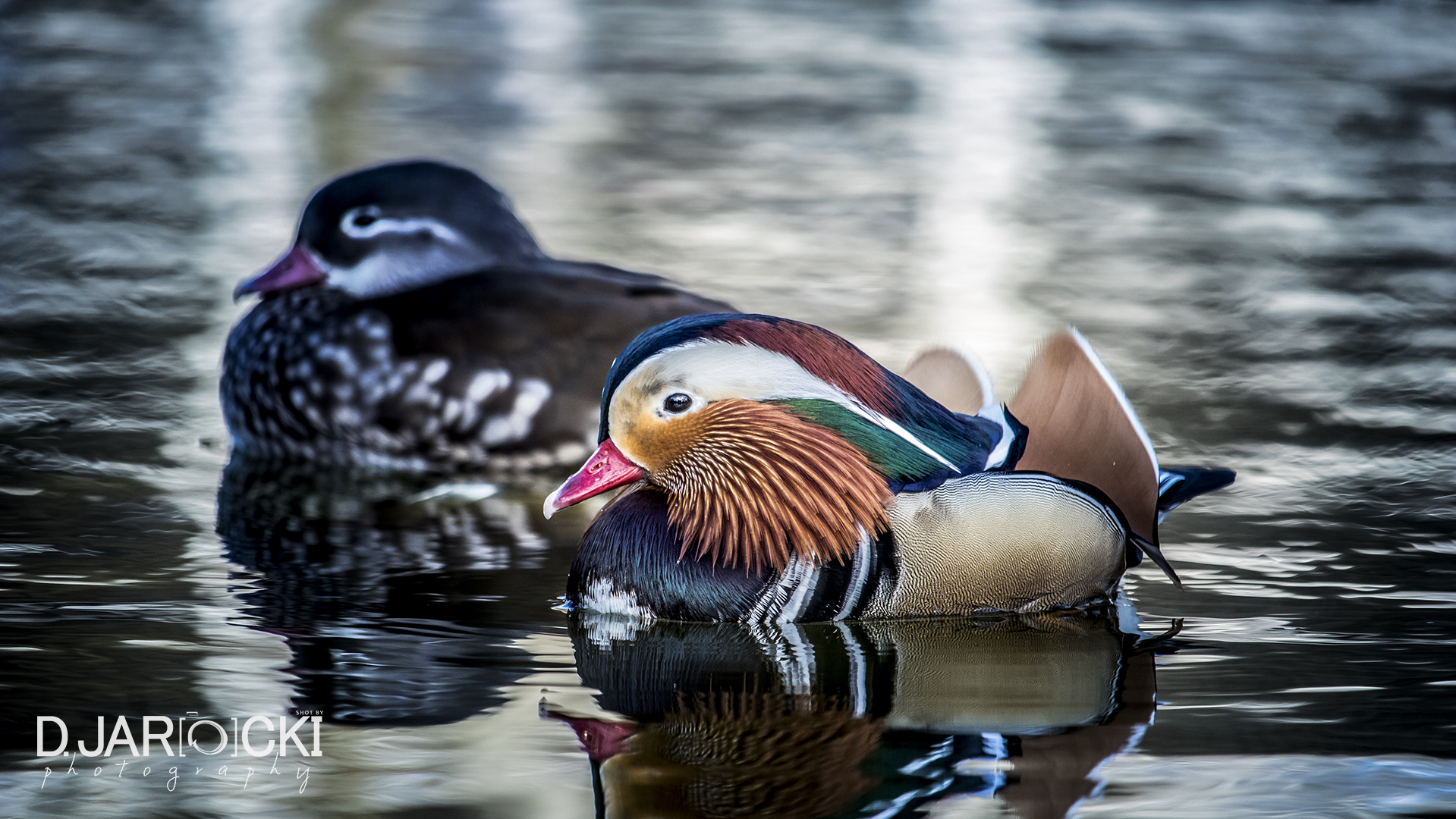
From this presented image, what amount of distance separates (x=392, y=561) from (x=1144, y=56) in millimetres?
11714

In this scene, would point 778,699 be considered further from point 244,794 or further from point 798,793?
point 244,794

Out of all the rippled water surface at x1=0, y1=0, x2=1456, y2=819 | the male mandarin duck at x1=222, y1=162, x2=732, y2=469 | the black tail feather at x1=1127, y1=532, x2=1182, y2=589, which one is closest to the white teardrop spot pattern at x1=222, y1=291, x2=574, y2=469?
the male mandarin duck at x1=222, y1=162, x2=732, y2=469

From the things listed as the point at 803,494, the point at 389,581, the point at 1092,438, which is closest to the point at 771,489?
the point at 803,494

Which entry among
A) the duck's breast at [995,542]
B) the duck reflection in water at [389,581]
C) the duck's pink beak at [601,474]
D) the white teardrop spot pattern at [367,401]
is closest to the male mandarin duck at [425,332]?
the white teardrop spot pattern at [367,401]

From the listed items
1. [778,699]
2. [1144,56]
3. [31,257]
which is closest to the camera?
[778,699]

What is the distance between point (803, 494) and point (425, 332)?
2.17 m

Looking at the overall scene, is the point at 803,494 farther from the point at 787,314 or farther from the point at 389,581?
the point at 787,314

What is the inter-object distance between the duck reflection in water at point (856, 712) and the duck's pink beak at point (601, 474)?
323 millimetres

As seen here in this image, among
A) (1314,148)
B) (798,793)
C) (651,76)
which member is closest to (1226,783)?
(798,793)

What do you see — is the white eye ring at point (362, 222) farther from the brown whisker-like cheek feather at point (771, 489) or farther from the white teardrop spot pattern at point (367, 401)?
the brown whisker-like cheek feather at point (771, 489)

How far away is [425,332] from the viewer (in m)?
6.12

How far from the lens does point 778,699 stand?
402 cm

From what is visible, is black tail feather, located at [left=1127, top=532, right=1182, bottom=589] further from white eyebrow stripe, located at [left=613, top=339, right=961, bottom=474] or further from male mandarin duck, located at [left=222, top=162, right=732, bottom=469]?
male mandarin duck, located at [left=222, top=162, right=732, bottom=469]

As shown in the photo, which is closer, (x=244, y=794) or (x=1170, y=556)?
(x=244, y=794)
